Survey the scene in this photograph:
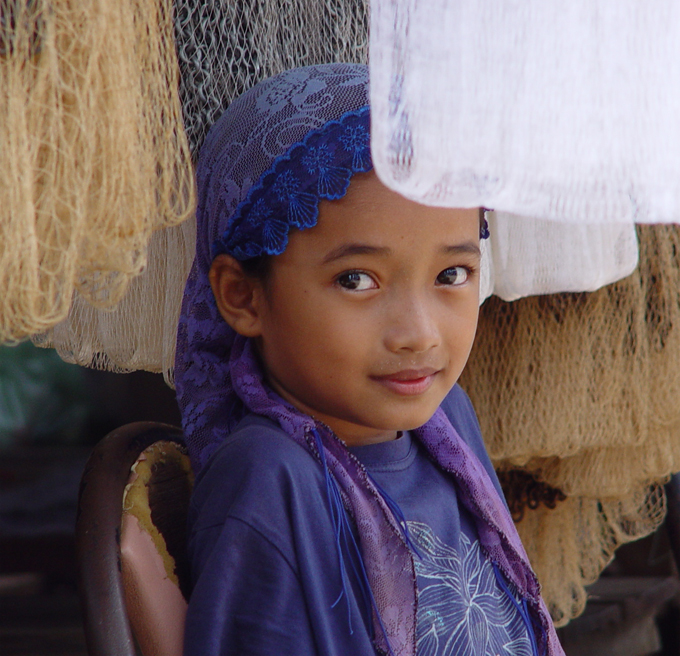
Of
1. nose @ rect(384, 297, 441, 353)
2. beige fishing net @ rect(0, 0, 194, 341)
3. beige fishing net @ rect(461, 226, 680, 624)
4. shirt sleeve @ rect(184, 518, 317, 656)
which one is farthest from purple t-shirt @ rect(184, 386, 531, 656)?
beige fishing net @ rect(461, 226, 680, 624)

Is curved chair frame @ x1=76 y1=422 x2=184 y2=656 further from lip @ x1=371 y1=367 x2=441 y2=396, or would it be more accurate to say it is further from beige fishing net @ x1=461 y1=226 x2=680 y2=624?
beige fishing net @ x1=461 y1=226 x2=680 y2=624

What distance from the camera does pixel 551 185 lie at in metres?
0.44

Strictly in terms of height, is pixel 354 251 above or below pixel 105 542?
above

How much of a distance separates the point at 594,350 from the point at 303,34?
0.56 m

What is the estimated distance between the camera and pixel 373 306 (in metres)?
0.67

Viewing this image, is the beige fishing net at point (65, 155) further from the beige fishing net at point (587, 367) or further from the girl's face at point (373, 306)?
the beige fishing net at point (587, 367)

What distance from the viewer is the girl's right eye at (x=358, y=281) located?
67cm

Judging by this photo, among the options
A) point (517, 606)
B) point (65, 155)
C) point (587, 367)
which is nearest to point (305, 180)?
point (65, 155)

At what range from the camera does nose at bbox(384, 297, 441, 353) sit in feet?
2.17

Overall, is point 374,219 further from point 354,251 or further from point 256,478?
point 256,478

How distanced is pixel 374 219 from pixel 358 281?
5 cm

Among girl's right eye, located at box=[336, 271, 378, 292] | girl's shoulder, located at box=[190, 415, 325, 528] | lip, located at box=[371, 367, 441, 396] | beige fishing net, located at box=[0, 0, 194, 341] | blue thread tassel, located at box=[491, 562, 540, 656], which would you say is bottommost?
blue thread tassel, located at box=[491, 562, 540, 656]

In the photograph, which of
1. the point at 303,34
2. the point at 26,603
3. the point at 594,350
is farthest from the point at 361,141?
the point at 26,603

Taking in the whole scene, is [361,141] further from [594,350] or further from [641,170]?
[594,350]
